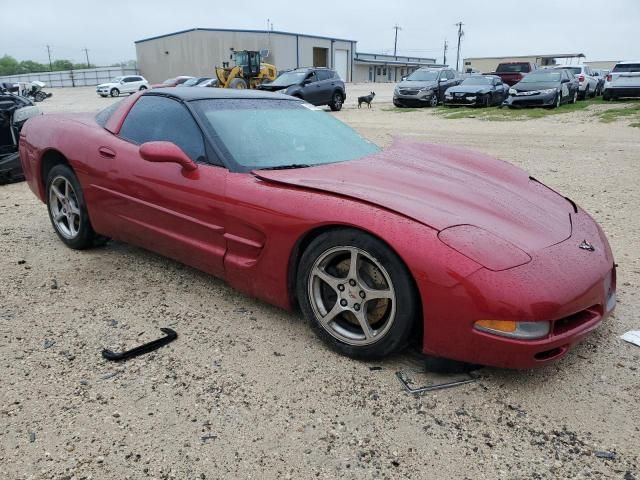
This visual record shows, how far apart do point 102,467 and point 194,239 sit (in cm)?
147

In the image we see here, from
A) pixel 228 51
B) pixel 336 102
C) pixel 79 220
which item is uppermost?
pixel 228 51

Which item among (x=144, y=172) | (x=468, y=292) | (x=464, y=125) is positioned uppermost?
(x=144, y=172)

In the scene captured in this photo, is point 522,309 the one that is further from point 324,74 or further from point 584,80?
point 584,80

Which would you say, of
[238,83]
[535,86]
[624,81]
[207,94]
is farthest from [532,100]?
[207,94]

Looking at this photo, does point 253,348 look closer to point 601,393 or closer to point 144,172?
point 144,172

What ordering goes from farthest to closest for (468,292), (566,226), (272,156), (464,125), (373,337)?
(464,125) < (272,156) < (566,226) < (373,337) < (468,292)

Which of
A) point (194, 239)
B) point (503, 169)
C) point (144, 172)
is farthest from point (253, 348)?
point (503, 169)

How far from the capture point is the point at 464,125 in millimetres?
13992

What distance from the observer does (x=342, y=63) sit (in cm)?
6247

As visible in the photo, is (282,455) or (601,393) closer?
(282,455)

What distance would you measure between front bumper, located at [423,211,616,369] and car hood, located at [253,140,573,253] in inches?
6.8

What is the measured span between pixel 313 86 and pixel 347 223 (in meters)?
16.8

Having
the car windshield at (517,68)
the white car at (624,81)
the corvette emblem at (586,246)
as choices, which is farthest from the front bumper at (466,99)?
the corvette emblem at (586,246)

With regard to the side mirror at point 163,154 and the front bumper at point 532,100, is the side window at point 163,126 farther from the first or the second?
the front bumper at point 532,100
